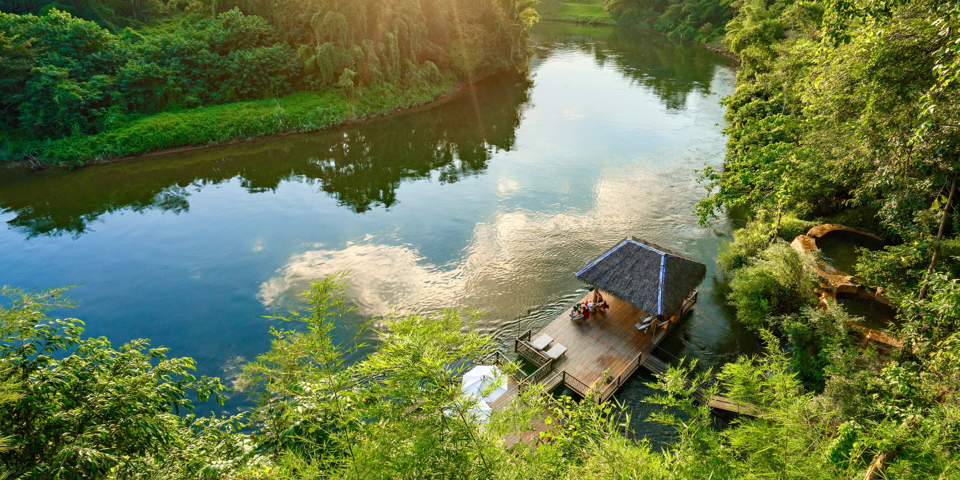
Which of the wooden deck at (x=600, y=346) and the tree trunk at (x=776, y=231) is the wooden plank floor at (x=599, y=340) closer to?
the wooden deck at (x=600, y=346)

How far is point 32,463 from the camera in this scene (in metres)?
5.24

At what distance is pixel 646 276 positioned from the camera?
16.3m

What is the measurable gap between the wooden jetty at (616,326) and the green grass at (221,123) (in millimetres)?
31722

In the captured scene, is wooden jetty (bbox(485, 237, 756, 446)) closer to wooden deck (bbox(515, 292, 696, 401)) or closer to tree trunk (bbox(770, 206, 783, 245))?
wooden deck (bbox(515, 292, 696, 401))

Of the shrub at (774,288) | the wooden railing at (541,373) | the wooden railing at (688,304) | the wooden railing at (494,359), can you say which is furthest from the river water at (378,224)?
the wooden railing at (541,373)

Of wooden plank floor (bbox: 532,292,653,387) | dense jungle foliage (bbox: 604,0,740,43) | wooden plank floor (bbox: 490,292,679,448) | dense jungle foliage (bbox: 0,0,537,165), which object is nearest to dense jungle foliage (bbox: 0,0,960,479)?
wooden plank floor (bbox: 490,292,679,448)

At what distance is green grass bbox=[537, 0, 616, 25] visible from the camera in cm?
9806

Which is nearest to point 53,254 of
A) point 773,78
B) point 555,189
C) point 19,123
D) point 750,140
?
point 19,123

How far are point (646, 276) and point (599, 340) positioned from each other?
9.99ft

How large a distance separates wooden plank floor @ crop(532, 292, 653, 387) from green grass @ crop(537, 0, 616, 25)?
97.0 m

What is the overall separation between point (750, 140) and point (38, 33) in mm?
49226

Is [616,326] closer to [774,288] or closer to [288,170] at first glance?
[774,288]

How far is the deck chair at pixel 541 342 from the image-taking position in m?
15.4

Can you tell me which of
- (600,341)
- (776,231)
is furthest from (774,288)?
(600,341)
